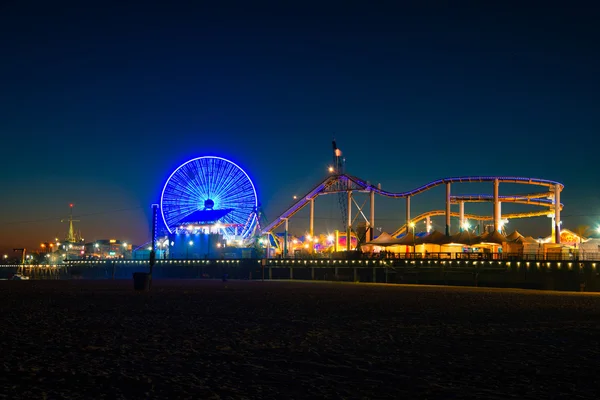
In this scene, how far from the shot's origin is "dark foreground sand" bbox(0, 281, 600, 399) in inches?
416

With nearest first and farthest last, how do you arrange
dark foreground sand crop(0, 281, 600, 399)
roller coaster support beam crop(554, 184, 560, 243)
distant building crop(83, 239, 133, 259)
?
dark foreground sand crop(0, 281, 600, 399), roller coaster support beam crop(554, 184, 560, 243), distant building crop(83, 239, 133, 259)

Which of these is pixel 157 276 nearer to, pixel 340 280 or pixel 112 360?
pixel 340 280

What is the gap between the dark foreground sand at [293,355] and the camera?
10.6 m

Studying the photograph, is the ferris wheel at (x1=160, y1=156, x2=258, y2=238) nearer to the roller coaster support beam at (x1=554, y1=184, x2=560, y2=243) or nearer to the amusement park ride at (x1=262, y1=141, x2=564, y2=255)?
the amusement park ride at (x1=262, y1=141, x2=564, y2=255)

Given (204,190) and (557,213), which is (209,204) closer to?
(204,190)

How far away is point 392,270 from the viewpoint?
69750mm

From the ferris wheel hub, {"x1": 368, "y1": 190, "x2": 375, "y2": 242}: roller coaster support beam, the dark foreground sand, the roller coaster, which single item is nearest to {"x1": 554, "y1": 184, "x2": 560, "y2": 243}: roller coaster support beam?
the roller coaster

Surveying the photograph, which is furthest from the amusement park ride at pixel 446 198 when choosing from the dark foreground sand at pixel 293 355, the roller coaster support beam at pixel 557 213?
the dark foreground sand at pixel 293 355

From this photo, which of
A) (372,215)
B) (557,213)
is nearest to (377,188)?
(372,215)

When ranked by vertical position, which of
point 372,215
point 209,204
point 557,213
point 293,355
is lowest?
point 293,355

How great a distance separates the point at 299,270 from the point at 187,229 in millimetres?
33794

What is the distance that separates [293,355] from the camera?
14.2 meters

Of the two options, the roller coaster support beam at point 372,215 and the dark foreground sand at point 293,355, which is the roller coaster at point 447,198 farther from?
the dark foreground sand at point 293,355

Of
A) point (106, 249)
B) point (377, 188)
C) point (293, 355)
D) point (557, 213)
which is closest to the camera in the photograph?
point (293, 355)
